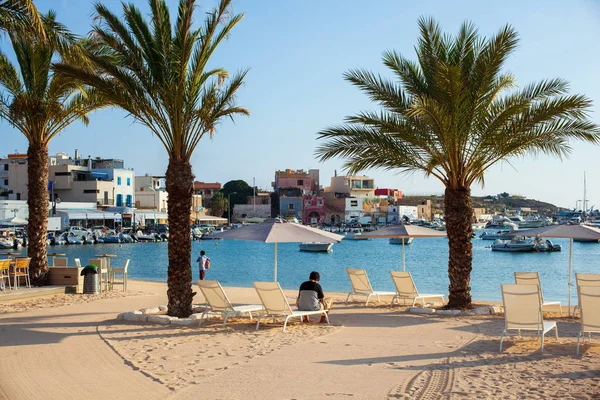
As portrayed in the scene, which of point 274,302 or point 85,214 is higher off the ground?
point 85,214

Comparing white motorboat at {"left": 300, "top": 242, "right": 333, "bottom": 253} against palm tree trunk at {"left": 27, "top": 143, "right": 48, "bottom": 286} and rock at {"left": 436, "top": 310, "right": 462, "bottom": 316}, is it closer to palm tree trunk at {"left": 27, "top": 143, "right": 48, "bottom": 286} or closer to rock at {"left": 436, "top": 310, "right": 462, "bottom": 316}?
palm tree trunk at {"left": 27, "top": 143, "right": 48, "bottom": 286}

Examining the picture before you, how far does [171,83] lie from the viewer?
1197 cm

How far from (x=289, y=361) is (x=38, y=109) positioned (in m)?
11.1

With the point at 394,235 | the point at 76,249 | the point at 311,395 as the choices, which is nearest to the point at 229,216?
the point at 76,249

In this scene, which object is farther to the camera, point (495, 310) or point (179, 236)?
point (495, 310)

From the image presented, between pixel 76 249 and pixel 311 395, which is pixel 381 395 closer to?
pixel 311 395

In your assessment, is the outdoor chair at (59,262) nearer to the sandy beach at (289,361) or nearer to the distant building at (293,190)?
the sandy beach at (289,361)

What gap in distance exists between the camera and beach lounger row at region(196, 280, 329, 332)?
10739mm

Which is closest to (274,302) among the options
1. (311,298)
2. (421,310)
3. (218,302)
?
(311,298)

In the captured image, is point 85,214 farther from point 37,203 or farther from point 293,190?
point 37,203

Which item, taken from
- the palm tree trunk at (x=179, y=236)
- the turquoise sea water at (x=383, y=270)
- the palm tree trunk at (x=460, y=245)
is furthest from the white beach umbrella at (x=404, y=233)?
the turquoise sea water at (x=383, y=270)

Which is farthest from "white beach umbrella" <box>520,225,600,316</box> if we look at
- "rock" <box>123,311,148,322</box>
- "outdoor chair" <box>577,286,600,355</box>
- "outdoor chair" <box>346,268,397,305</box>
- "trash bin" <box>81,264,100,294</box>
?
"trash bin" <box>81,264,100,294</box>

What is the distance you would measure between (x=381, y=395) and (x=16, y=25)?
854cm

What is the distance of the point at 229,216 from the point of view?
121 meters
